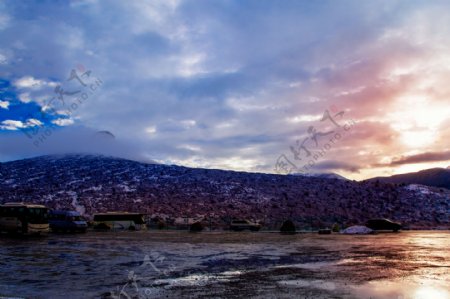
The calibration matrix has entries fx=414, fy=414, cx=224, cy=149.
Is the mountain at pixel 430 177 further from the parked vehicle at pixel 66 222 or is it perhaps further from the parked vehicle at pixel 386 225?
the parked vehicle at pixel 66 222

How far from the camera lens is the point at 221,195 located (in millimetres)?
78875

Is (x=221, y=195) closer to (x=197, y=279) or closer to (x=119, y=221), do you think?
(x=119, y=221)

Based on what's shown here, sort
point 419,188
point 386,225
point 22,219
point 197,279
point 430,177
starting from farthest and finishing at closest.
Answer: point 430,177
point 419,188
point 386,225
point 22,219
point 197,279

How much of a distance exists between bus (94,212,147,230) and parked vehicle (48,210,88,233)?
8137 mm

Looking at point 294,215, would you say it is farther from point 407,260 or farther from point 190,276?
point 190,276

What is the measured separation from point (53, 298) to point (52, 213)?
38.2m

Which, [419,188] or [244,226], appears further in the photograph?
[419,188]

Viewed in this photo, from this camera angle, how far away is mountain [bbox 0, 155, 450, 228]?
6669 centimetres

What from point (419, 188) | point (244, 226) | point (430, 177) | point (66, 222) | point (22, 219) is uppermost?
point (430, 177)

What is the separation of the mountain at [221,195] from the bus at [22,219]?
26132 millimetres

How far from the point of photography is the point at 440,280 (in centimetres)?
1301

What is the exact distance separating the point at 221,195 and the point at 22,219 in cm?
4519

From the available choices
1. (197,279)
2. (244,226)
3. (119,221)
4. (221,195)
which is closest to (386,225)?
(244,226)

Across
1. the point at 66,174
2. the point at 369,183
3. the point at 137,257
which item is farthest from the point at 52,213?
the point at 369,183
